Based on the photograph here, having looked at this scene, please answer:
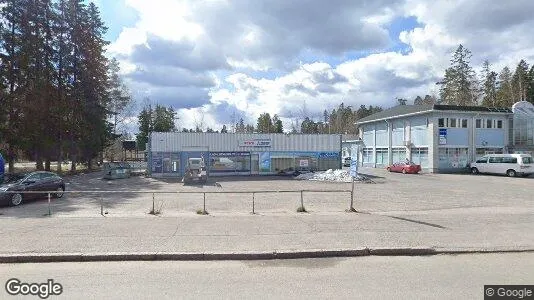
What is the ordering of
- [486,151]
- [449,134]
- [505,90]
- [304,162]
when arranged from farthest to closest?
[505,90], [486,151], [449,134], [304,162]

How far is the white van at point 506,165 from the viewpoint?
37.4m

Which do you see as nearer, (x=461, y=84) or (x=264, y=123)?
(x=461, y=84)

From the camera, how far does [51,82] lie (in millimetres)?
38844

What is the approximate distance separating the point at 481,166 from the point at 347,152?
24.8m

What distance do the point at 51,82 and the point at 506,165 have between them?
147 feet

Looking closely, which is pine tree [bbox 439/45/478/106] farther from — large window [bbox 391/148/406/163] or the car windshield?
the car windshield

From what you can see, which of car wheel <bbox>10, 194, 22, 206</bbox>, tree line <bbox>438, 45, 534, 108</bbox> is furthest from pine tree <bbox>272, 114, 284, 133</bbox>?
car wheel <bbox>10, 194, 22, 206</bbox>

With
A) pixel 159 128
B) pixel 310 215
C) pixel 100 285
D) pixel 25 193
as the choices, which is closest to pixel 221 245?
pixel 100 285

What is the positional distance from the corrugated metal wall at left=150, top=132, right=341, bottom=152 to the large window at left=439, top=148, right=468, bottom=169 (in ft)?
39.7

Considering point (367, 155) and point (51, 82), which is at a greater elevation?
point (51, 82)

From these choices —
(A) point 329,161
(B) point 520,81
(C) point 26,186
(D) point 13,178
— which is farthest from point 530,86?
(D) point 13,178

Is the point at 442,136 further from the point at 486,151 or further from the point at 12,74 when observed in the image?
the point at 12,74

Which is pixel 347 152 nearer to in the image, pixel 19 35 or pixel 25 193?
pixel 19 35

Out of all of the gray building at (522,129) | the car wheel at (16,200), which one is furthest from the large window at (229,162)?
the gray building at (522,129)
